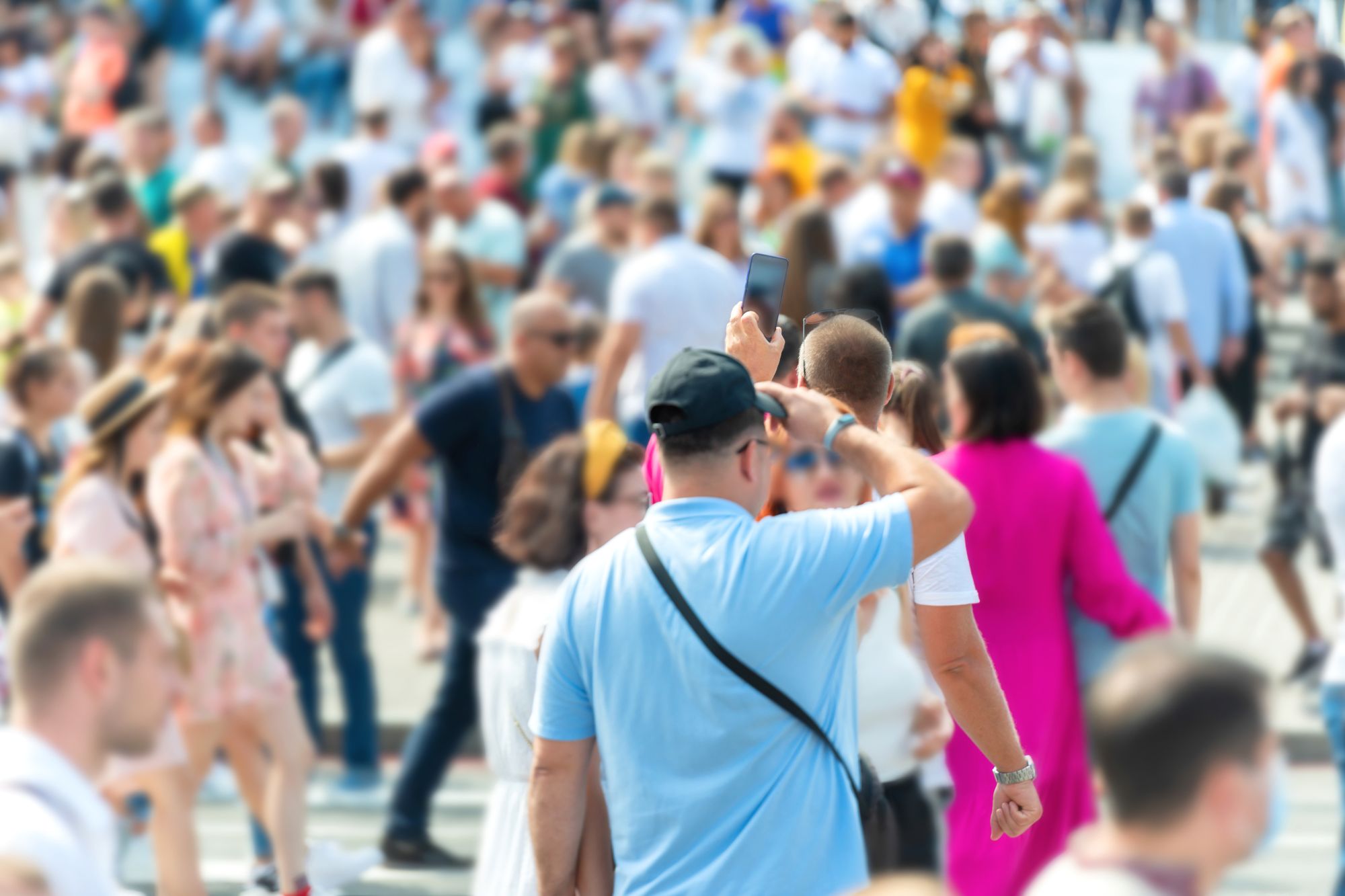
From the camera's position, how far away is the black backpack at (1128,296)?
1039 cm

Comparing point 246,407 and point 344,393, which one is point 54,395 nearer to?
point 246,407

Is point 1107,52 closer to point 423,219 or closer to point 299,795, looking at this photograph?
point 423,219

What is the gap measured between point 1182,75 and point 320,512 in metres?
10.9

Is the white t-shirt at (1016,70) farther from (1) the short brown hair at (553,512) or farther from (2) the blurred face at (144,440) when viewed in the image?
(1) the short brown hair at (553,512)

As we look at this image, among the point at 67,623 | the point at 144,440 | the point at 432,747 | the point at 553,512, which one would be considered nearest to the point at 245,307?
the point at 144,440

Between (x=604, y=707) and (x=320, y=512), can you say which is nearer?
(x=604, y=707)

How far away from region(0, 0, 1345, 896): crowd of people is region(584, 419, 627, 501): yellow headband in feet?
0.05

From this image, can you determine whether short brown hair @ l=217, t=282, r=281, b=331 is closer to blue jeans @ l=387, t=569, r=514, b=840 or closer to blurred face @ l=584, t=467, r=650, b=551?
blue jeans @ l=387, t=569, r=514, b=840

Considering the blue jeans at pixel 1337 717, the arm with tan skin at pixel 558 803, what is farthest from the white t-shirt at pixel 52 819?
the blue jeans at pixel 1337 717

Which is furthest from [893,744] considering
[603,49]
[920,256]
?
[603,49]

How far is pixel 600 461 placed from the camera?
212 inches

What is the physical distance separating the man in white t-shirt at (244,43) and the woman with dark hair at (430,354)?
10513mm

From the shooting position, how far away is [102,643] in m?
2.69

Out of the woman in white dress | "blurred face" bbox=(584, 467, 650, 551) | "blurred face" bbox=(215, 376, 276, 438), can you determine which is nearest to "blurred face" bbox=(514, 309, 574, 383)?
"blurred face" bbox=(215, 376, 276, 438)
